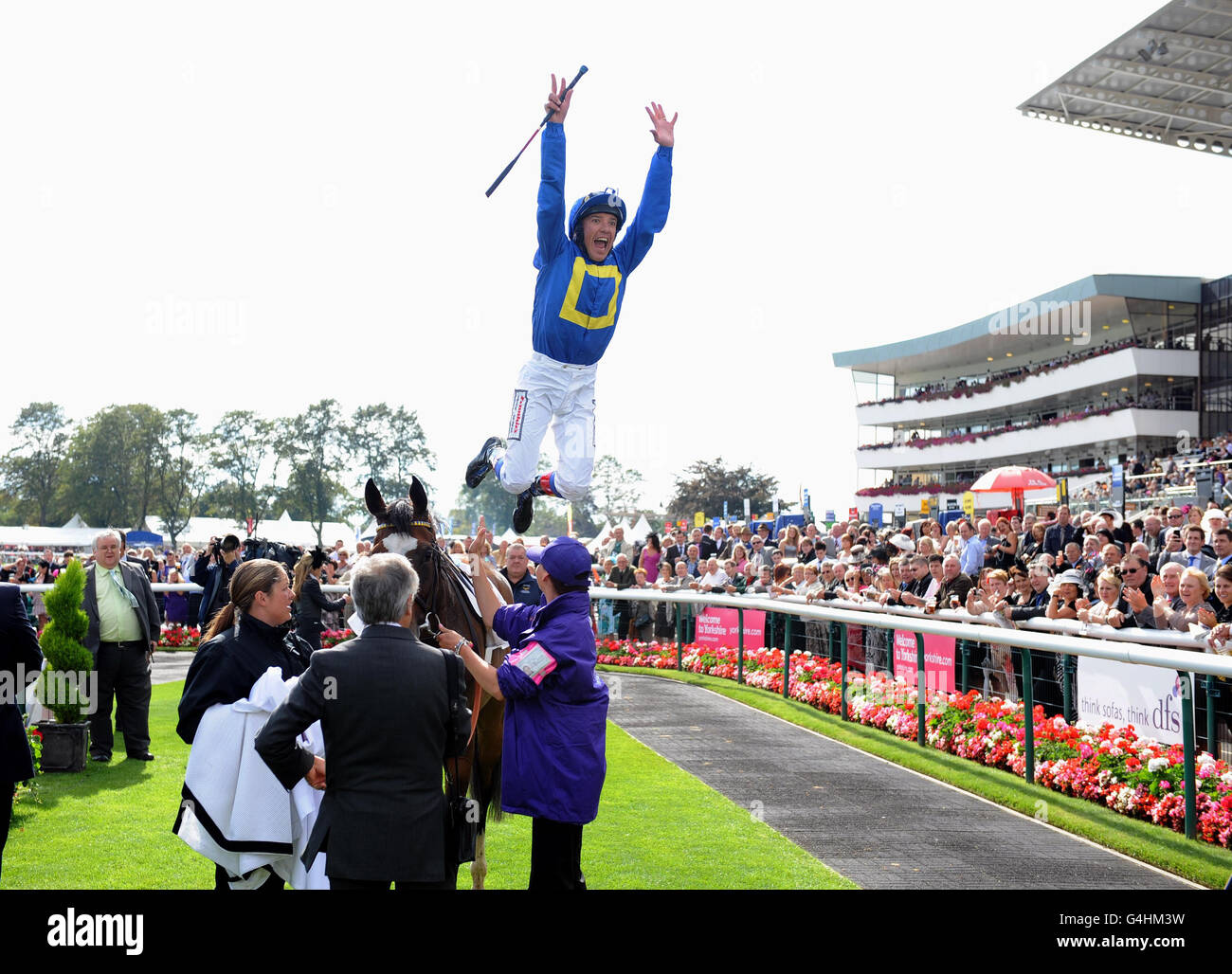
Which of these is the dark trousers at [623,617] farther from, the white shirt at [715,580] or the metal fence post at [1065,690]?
the metal fence post at [1065,690]

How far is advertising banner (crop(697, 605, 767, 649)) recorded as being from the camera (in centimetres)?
1274

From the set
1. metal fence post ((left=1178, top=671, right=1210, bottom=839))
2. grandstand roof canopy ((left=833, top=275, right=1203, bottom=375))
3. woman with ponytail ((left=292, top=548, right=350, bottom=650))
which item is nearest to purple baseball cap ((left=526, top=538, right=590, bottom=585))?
metal fence post ((left=1178, top=671, right=1210, bottom=839))

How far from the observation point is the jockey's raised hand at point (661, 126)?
4676 mm

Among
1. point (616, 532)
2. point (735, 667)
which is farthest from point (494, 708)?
point (616, 532)

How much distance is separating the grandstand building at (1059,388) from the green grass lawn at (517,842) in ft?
86.3

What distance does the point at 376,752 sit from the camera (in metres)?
3.00

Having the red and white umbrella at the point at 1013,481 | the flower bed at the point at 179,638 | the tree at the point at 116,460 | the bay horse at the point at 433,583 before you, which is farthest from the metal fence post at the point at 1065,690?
the tree at the point at 116,460

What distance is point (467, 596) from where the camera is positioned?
448cm

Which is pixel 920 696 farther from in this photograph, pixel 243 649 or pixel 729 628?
pixel 243 649

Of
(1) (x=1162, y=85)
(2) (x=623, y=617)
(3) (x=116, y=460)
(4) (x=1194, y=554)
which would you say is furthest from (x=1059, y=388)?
(3) (x=116, y=460)

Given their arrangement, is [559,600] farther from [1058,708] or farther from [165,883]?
[1058,708]

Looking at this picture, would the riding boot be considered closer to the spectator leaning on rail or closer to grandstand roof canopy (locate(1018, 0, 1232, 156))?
the spectator leaning on rail

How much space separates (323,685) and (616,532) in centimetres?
1604
